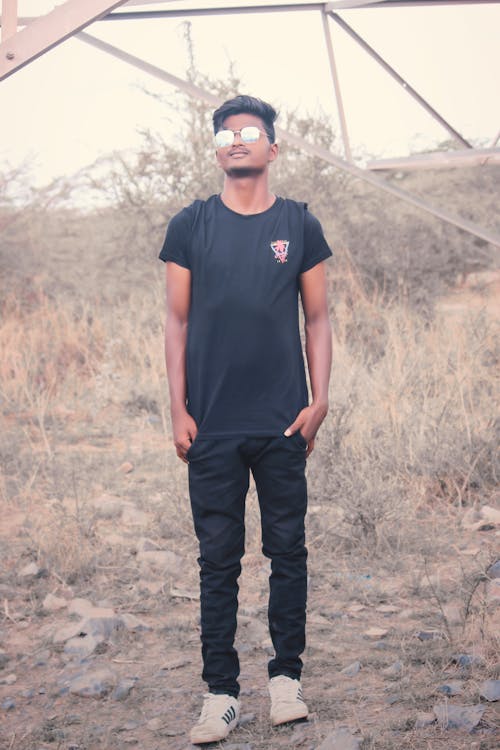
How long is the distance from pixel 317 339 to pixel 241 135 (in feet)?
2.32

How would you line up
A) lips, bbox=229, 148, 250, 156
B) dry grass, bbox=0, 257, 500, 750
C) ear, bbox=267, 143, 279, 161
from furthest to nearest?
dry grass, bbox=0, 257, 500, 750 < ear, bbox=267, 143, 279, 161 < lips, bbox=229, 148, 250, 156

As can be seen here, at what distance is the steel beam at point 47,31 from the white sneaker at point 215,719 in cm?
202

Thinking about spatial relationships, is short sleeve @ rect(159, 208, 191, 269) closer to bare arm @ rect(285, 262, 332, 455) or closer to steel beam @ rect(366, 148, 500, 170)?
bare arm @ rect(285, 262, 332, 455)

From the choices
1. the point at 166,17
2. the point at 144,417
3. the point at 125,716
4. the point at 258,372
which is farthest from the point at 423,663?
the point at 144,417

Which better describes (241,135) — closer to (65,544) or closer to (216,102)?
(216,102)

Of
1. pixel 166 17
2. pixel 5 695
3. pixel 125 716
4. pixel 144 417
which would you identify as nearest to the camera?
pixel 125 716

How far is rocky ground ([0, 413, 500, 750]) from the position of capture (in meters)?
3.06

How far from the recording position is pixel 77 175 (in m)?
14.4

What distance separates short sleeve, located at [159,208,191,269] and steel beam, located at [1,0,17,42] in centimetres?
72

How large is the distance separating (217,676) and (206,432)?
805 mm

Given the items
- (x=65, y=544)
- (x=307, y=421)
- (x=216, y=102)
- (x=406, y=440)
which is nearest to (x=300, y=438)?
(x=307, y=421)

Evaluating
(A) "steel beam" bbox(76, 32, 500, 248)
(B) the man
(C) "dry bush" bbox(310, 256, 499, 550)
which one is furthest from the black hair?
(C) "dry bush" bbox(310, 256, 499, 550)

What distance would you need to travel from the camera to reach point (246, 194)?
9.89 ft

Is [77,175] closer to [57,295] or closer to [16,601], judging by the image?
[57,295]
